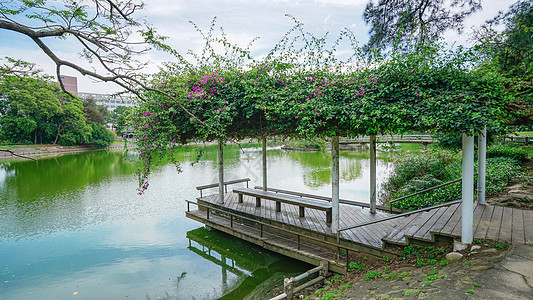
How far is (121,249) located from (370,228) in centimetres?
712

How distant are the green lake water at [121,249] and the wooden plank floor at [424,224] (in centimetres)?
106

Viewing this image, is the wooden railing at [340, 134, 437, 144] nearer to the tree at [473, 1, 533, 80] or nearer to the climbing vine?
the climbing vine

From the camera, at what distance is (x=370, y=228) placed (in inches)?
235

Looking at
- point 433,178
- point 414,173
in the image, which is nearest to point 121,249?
point 433,178

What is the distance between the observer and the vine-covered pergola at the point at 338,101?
13.6 feet

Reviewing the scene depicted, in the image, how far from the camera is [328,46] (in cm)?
612

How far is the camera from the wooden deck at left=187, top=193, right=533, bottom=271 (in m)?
4.56

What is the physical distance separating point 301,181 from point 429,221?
11.5 metres

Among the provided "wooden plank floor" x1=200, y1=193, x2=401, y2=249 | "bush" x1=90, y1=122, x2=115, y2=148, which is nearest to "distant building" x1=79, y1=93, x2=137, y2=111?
"wooden plank floor" x1=200, y1=193, x2=401, y2=249

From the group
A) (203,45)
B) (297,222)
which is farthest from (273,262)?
(203,45)

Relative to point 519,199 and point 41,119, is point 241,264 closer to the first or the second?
point 519,199

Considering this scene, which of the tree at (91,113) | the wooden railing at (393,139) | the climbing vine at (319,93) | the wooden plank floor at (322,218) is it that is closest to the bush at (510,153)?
the wooden railing at (393,139)

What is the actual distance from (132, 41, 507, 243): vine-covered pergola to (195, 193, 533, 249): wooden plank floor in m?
0.46

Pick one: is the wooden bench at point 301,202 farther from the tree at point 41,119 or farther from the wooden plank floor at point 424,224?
the tree at point 41,119
